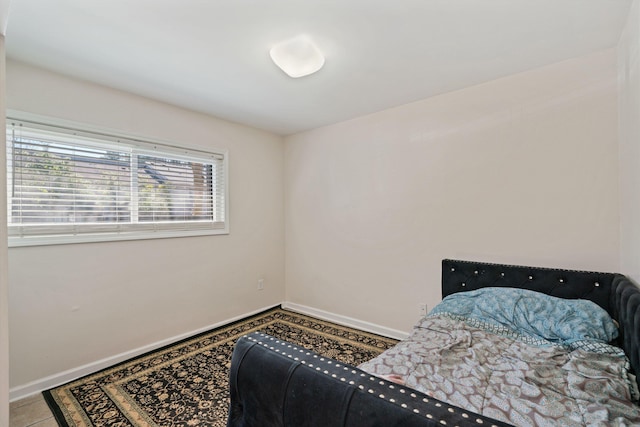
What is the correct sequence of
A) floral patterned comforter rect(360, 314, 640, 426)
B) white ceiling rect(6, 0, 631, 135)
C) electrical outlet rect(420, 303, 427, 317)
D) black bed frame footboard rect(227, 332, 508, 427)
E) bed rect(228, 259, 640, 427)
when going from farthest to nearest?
→ 1. electrical outlet rect(420, 303, 427, 317)
2. white ceiling rect(6, 0, 631, 135)
3. floral patterned comforter rect(360, 314, 640, 426)
4. bed rect(228, 259, 640, 427)
5. black bed frame footboard rect(227, 332, 508, 427)

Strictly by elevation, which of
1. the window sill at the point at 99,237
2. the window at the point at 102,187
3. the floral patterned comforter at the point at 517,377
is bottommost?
the floral patterned comforter at the point at 517,377

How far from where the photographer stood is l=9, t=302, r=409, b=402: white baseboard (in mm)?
2070

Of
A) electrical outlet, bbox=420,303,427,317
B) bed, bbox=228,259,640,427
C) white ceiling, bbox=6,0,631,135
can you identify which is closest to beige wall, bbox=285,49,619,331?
electrical outlet, bbox=420,303,427,317

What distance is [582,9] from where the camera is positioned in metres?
1.57

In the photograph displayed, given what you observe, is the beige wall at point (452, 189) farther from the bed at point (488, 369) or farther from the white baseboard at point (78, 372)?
the white baseboard at point (78, 372)

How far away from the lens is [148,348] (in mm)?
2684

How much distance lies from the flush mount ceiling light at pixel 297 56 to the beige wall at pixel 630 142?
1.68m

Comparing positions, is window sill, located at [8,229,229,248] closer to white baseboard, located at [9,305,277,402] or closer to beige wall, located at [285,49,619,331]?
white baseboard, located at [9,305,277,402]

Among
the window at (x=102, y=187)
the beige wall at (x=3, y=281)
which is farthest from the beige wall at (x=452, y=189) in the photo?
the beige wall at (x=3, y=281)

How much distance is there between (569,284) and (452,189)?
1.08 m

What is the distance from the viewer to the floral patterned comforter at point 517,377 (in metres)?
1.14

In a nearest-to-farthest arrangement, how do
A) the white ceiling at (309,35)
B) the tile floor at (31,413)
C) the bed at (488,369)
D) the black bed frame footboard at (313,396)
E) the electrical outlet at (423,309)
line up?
the black bed frame footboard at (313,396) → the bed at (488,369) → the white ceiling at (309,35) → the tile floor at (31,413) → the electrical outlet at (423,309)

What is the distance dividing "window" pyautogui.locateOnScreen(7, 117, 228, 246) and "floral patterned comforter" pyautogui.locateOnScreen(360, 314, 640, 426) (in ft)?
7.83

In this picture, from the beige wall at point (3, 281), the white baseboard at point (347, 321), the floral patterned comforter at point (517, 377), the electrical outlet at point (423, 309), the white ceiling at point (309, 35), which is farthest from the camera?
the white baseboard at point (347, 321)
